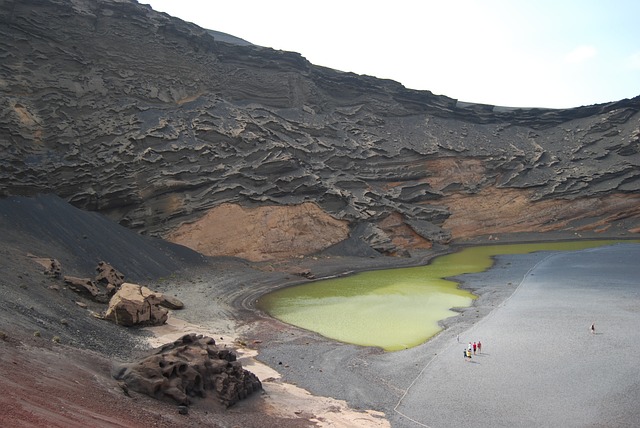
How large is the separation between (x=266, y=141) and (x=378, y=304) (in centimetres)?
1980

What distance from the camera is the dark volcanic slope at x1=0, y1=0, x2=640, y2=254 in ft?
103

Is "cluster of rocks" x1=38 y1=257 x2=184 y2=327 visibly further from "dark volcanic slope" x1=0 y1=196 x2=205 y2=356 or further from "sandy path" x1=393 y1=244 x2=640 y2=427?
"sandy path" x1=393 y1=244 x2=640 y2=427

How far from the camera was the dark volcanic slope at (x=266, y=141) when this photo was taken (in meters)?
31.5

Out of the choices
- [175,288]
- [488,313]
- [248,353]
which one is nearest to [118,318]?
[248,353]

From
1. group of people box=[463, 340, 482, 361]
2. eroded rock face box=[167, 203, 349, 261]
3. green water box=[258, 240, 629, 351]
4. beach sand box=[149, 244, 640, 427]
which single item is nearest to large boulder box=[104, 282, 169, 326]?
beach sand box=[149, 244, 640, 427]

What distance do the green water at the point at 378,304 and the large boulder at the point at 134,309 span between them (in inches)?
226

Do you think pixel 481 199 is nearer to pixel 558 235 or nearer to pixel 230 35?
pixel 558 235

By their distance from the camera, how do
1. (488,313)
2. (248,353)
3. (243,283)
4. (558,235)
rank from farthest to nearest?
1. (558,235)
2. (243,283)
3. (488,313)
4. (248,353)

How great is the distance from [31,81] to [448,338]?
3027 centimetres

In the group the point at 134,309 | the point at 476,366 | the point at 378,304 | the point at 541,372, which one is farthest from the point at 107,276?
the point at 541,372

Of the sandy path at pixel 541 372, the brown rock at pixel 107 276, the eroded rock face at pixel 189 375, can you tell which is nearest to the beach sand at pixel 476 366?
the sandy path at pixel 541 372

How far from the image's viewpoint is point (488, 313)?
20.5 meters

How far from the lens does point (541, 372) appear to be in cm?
1309

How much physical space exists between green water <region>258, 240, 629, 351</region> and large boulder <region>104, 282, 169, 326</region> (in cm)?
575
